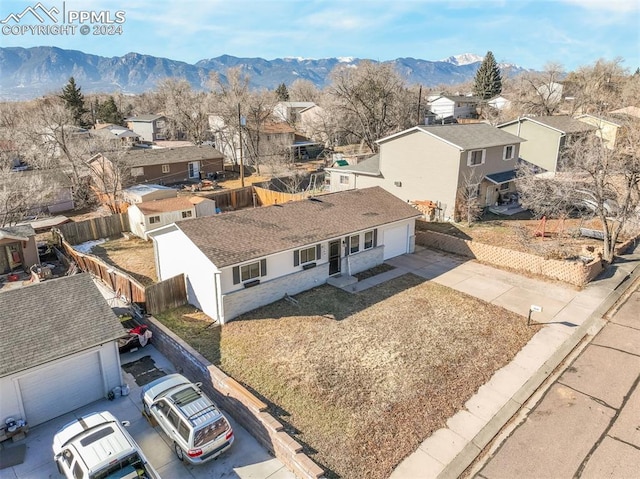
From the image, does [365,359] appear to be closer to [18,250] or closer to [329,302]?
[329,302]

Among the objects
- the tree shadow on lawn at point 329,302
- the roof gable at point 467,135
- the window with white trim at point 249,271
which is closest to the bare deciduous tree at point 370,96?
the roof gable at point 467,135

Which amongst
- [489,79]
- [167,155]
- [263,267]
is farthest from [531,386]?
[489,79]

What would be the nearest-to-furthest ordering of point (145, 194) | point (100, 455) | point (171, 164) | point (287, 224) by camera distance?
point (100, 455)
point (287, 224)
point (145, 194)
point (171, 164)

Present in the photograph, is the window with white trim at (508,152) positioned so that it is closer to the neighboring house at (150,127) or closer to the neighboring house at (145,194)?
the neighboring house at (145,194)

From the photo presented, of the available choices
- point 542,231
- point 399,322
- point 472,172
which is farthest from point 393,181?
point 399,322

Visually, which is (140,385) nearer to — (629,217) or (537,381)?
(537,381)
